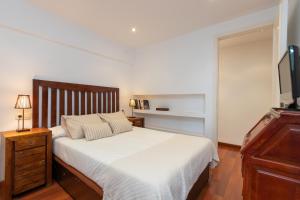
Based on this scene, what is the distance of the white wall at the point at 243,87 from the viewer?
3.28 metres

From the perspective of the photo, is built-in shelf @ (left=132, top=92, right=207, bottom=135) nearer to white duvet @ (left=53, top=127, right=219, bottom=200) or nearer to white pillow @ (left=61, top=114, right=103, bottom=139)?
white duvet @ (left=53, top=127, right=219, bottom=200)

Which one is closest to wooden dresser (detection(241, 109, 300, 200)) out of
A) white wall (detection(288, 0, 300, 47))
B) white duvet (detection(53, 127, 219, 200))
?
white duvet (detection(53, 127, 219, 200))

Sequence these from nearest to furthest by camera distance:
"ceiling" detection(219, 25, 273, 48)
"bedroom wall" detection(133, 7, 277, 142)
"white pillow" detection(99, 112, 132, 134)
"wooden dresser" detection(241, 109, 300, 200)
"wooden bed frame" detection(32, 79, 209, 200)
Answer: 1. "wooden dresser" detection(241, 109, 300, 200)
2. "wooden bed frame" detection(32, 79, 209, 200)
3. "white pillow" detection(99, 112, 132, 134)
4. "bedroom wall" detection(133, 7, 277, 142)
5. "ceiling" detection(219, 25, 273, 48)

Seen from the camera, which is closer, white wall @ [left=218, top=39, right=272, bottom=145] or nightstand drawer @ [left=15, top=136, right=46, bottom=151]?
nightstand drawer @ [left=15, top=136, right=46, bottom=151]

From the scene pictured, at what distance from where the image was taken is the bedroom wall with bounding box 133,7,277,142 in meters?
2.62

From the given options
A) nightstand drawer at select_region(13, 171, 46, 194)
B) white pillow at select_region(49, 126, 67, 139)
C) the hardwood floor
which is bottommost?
the hardwood floor

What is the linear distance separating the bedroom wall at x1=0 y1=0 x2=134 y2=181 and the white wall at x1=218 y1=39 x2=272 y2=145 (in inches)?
114

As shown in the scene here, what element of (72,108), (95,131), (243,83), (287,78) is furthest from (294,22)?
(72,108)

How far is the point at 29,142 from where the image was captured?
1.88 meters

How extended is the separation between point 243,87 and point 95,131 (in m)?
3.37

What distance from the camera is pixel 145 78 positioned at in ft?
12.6

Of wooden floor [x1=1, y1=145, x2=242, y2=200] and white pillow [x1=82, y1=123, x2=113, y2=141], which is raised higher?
white pillow [x1=82, y1=123, x2=113, y2=141]

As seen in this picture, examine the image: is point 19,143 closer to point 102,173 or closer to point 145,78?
point 102,173

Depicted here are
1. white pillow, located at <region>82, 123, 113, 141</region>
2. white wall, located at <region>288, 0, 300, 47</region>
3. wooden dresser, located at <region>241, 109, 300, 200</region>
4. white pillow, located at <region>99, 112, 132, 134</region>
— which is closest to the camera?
wooden dresser, located at <region>241, 109, 300, 200</region>
